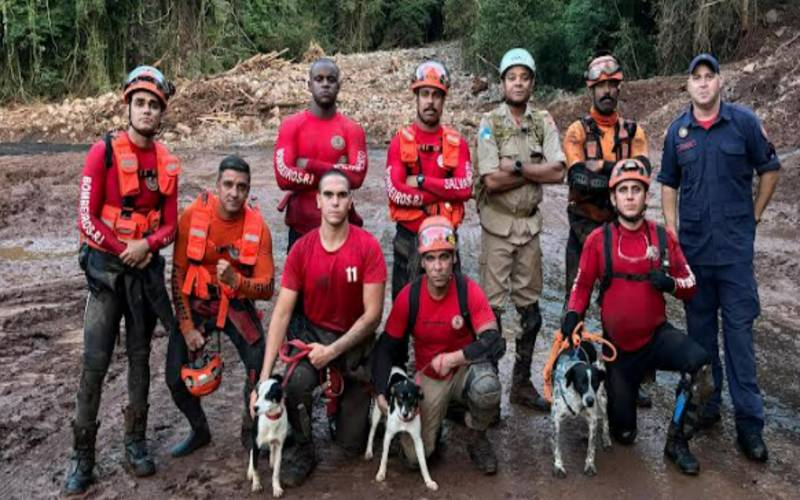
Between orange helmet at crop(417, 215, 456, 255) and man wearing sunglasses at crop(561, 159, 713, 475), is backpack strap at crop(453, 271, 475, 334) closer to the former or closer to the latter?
orange helmet at crop(417, 215, 456, 255)

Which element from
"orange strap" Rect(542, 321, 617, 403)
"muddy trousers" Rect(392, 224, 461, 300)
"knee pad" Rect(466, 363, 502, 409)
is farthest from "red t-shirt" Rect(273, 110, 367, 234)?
"orange strap" Rect(542, 321, 617, 403)

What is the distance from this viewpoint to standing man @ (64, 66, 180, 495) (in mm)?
4820

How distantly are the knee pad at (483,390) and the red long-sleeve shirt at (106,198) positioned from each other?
2206 mm

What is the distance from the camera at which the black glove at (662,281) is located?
16.3ft

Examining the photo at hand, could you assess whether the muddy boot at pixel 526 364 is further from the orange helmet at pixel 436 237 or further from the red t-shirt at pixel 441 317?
the orange helmet at pixel 436 237

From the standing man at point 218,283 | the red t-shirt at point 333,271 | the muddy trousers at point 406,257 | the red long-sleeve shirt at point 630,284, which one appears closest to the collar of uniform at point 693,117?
the red long-sleeve shirt at point 630,284

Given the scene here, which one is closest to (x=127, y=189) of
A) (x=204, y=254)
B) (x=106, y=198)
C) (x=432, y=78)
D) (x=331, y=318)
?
(x=106, y=198)

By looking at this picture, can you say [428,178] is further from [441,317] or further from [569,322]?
[569,322]

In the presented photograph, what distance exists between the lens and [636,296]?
5137mm

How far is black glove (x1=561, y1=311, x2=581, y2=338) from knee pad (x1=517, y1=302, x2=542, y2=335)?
2.58 ft

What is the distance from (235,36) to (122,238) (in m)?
30.3


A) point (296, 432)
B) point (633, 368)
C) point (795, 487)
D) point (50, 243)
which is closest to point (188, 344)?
point (296, 432)

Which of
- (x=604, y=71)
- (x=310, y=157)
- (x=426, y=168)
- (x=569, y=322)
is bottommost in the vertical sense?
(x=569, y=322)

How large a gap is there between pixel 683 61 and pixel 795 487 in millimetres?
20490
